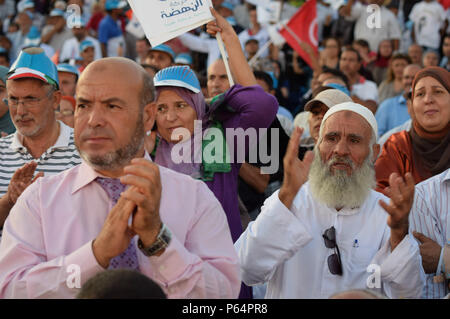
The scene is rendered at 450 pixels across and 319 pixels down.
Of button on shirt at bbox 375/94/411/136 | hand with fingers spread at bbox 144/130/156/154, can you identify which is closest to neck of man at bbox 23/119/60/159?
hand with fingers spread at bbox 144/130/156/154

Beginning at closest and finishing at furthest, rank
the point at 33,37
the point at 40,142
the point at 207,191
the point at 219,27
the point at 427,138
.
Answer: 1. the point at 207,191
2. the point at 40,142
3. the point at 219,27
4. the point at 427,138
5. the point at 33,37

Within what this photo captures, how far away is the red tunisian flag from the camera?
906 cm

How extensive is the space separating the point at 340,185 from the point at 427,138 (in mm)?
1751

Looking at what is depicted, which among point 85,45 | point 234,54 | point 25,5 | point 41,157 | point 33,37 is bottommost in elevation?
point 41,157

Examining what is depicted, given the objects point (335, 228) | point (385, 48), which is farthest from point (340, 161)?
point (385, 48)

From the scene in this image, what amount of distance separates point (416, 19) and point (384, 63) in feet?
5.09

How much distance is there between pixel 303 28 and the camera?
9.13 meters

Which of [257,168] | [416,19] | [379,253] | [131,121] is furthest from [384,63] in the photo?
[131,121]

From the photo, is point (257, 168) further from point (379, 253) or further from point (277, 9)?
point (277, 9)

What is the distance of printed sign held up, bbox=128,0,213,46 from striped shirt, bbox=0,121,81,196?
925 mm

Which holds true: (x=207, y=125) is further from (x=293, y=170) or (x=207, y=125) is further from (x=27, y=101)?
(x=293, y=170)

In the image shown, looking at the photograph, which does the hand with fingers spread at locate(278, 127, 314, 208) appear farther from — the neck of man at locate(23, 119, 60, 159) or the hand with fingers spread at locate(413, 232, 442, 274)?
the neck of man at locate(23, 119, 60, 159)
